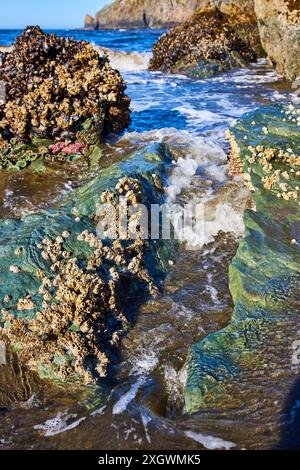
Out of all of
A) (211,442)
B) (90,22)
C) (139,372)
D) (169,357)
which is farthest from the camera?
(90,22)

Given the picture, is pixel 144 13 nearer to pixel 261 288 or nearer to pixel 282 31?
pixel 282 31

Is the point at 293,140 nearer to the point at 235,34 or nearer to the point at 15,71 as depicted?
the point at 15,71

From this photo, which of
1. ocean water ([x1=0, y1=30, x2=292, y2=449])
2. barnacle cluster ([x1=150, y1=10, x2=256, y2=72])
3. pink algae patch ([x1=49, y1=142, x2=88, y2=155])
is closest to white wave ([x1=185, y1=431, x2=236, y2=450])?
ocean water ([x1=0, y1=30, x2=292, y2=449])

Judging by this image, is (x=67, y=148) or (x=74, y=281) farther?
(x=67, y=148)

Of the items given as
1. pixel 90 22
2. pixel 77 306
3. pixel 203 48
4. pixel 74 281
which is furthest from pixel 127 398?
pixel 90 22

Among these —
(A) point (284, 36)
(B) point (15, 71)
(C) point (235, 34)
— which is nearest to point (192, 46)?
(C) point (235, 34)

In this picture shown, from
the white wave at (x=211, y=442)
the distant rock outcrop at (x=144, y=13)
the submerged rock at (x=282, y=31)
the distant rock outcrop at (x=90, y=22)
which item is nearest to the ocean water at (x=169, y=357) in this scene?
the white wave at (x=211, y=442)
